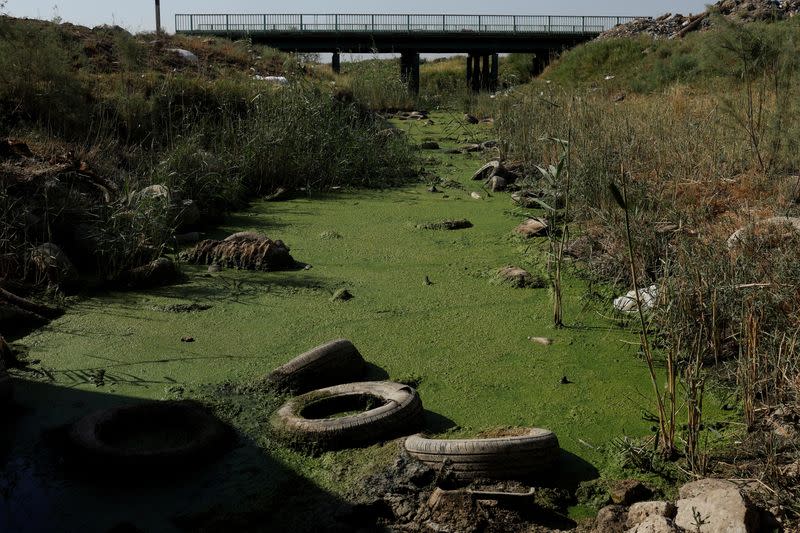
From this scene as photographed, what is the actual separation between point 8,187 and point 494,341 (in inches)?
141

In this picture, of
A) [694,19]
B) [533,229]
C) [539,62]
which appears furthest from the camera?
[539,62]

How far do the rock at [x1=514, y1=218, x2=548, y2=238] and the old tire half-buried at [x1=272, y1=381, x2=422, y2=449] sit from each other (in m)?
3.19

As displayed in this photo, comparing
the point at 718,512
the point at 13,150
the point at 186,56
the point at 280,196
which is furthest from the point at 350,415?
the point at 186,56

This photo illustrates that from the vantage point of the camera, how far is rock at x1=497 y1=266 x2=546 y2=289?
5566mm

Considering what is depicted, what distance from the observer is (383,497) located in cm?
304

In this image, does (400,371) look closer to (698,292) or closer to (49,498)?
(698,292)

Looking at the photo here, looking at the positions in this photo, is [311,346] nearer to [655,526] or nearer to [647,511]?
[647,511]

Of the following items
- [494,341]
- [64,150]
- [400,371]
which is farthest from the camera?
[64,150]

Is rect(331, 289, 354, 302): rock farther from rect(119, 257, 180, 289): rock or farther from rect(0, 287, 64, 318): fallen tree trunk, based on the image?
rect(0, 287, 64, 318): fallen tree trunk

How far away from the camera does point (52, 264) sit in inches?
214

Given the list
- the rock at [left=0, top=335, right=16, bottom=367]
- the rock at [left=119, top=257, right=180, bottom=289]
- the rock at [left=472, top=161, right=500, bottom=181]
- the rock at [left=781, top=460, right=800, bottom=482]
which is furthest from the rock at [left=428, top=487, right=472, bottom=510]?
the rock at [left=472, top=161, right=500, bottom=181]

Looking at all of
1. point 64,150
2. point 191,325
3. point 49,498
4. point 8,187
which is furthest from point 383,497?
point 64,150

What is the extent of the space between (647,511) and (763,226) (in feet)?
9.19

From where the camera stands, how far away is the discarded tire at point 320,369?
13.0ft
